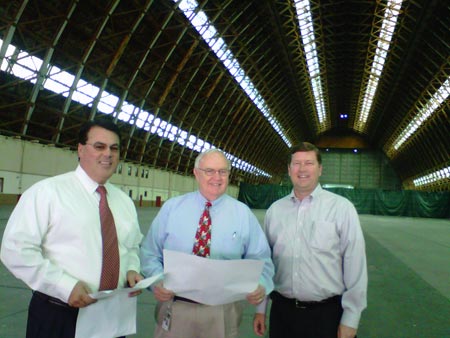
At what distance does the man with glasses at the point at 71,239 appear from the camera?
2340 millimetres

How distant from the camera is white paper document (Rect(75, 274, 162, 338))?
2465mm

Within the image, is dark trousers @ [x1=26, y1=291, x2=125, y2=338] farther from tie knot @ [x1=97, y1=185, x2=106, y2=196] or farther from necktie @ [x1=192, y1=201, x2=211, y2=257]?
necktie @ [x1=192, y1=201, x2=211, y2=257]

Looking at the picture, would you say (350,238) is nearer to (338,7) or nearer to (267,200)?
(338,7)

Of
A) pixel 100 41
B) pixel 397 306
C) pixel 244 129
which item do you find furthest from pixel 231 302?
pixel 244 129

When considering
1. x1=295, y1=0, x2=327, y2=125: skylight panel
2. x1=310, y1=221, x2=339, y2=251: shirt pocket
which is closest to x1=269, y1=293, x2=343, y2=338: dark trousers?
x1=310, y1=221, x2=339, y2=251: shirt pocket

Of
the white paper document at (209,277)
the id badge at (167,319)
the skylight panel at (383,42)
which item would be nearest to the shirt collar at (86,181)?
the white paper document at (209,277)

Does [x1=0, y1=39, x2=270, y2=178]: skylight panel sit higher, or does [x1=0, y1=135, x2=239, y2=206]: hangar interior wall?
[x1=0, y1=39, x2=270, y2=178]: skylight panel

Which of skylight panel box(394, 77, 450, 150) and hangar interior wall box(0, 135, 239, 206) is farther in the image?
skylight panel box(394, 77, 450, 150)

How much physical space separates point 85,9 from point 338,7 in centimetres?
1937

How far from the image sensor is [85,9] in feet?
77.1

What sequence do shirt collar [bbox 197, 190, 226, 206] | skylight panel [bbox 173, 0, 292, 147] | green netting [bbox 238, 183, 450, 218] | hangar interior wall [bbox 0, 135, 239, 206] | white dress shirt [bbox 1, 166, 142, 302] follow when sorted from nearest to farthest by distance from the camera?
white dress shirt [bbox 1, 166, 142, 302] → shirt collar [bbox 197, 190, 226, 206] → hangar interior wall [bbox 0, 135, 239, 206] → skylight panel [bbox 173, 0, 292, 147] → green netting [bbox 238, 183, 450, 218]

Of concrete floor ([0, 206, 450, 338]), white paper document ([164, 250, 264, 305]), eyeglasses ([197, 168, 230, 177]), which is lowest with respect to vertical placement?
concrete floor ([0, 206, 450, 338])

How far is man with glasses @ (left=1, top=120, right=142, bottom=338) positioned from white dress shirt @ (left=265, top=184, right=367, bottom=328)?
1174 millimetres

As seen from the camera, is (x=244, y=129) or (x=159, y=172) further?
(x=244, y=129)
